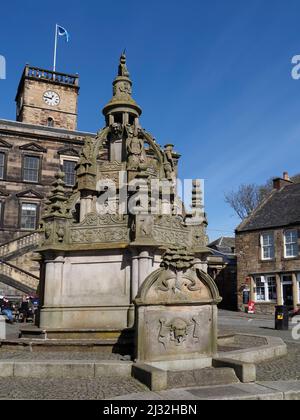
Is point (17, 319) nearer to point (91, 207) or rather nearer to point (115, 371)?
point (91, 207)

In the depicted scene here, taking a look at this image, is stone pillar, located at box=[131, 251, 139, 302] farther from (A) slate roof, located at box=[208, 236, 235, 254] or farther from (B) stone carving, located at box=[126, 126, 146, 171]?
(A) slate roof, located at box=[208, 236, 235, 254]

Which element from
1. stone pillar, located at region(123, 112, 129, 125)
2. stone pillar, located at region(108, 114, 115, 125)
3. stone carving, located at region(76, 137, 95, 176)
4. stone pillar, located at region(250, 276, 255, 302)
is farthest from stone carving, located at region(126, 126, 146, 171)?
stone pillar, located at region(250, 276, 255, 302)

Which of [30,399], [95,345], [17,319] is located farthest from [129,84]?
[17,319]

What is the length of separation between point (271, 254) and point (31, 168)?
77.3ft

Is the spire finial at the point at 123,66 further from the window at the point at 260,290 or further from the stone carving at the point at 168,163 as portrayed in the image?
the window at the point at 260,290

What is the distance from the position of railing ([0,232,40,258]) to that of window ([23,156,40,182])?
27.5ft

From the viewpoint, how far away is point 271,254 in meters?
36.3

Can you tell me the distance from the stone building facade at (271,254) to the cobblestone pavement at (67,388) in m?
28.7

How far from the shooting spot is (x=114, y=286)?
11.2 meters

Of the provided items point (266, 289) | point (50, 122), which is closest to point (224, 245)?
point (266, 289)

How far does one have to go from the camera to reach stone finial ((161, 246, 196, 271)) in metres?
8.23

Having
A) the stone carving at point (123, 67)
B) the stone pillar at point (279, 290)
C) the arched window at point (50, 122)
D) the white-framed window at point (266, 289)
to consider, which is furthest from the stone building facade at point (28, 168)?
the stone carving at point (123, 67)

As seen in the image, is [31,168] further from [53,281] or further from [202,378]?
[202,378]

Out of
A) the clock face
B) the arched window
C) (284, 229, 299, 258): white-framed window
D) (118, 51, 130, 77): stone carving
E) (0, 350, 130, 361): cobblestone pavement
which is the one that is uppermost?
the clock face
